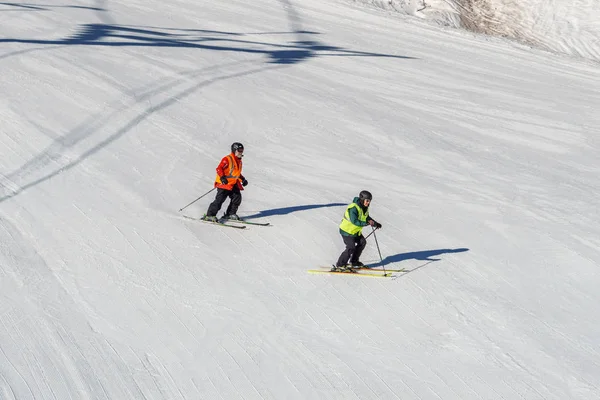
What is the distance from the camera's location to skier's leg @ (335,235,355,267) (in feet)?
33.9

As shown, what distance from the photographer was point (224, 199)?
11797 millimetres

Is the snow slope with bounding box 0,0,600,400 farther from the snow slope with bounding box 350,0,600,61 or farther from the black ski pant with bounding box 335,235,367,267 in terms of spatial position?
the snow slope with bounding box 350,0,600,61

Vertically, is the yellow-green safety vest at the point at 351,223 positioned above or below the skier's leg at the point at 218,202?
above

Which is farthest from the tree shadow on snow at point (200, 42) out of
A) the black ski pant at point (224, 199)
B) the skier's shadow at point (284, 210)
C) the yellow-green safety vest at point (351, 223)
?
the yellow-green safety vest at point (351, 223)

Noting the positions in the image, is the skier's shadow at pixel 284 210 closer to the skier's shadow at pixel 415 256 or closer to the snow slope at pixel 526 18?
the skier's shadow at pixel 415 256

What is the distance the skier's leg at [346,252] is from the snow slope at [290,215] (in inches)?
11.8

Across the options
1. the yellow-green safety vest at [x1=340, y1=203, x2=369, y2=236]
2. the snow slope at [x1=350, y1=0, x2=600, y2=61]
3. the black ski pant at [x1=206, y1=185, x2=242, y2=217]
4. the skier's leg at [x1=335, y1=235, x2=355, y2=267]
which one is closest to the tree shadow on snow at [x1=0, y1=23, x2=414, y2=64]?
the snow slope at [x1=350, y1=0, x2=600, y2=61]

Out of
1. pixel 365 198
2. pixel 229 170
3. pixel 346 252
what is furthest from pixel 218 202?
pixel 365 198

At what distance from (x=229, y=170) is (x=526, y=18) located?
19027mm

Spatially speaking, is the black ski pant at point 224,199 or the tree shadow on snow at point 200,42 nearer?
the black ski pant at point 224,199

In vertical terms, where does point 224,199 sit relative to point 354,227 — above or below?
below

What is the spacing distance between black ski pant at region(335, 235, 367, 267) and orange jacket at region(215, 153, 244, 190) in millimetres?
2079

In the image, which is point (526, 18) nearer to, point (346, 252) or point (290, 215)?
point (290, 215)

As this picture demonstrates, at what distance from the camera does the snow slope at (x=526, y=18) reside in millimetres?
25703
